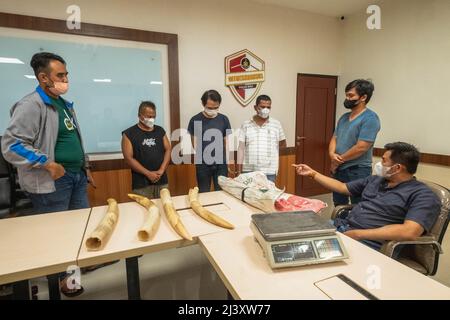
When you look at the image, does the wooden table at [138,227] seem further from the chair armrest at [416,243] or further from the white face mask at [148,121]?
the white face mask at [148,121]

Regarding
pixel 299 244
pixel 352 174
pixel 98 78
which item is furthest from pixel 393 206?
pixel 98 78

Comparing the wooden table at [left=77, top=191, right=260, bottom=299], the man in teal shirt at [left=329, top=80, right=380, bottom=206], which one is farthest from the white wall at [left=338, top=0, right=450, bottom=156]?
the wooden table at [left=77, top=191, right=260, bottom=299]

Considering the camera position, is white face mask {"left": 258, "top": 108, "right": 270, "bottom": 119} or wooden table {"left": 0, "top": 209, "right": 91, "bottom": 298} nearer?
wooden table {"left": 0, "top": 209, "right": 91, "bottom": 298}

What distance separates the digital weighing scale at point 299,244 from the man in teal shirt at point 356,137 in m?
1.34

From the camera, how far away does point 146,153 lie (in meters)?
2.47

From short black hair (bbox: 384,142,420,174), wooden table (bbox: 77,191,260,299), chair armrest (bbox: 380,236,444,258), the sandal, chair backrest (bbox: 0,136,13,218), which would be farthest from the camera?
chair backrest (bbox: 0,136,13,218)

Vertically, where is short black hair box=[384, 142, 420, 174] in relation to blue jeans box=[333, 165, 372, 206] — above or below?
above

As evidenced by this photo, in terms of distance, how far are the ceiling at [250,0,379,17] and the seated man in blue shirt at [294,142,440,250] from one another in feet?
9.17

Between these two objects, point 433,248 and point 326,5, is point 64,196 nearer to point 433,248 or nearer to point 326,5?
point 433,248

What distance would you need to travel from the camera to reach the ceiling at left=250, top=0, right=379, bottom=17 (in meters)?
3.52

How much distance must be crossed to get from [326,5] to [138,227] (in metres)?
3.81

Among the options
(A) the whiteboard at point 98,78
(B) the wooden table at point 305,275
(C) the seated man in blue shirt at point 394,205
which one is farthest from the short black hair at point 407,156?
(A) the whiteboard at point 98,78

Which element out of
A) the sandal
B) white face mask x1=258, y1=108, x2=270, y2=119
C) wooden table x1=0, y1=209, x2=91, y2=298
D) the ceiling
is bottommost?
the sandal

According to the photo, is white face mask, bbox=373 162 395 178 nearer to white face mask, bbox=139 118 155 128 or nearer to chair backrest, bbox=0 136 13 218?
white face mask, bbox=139 118 155 128
